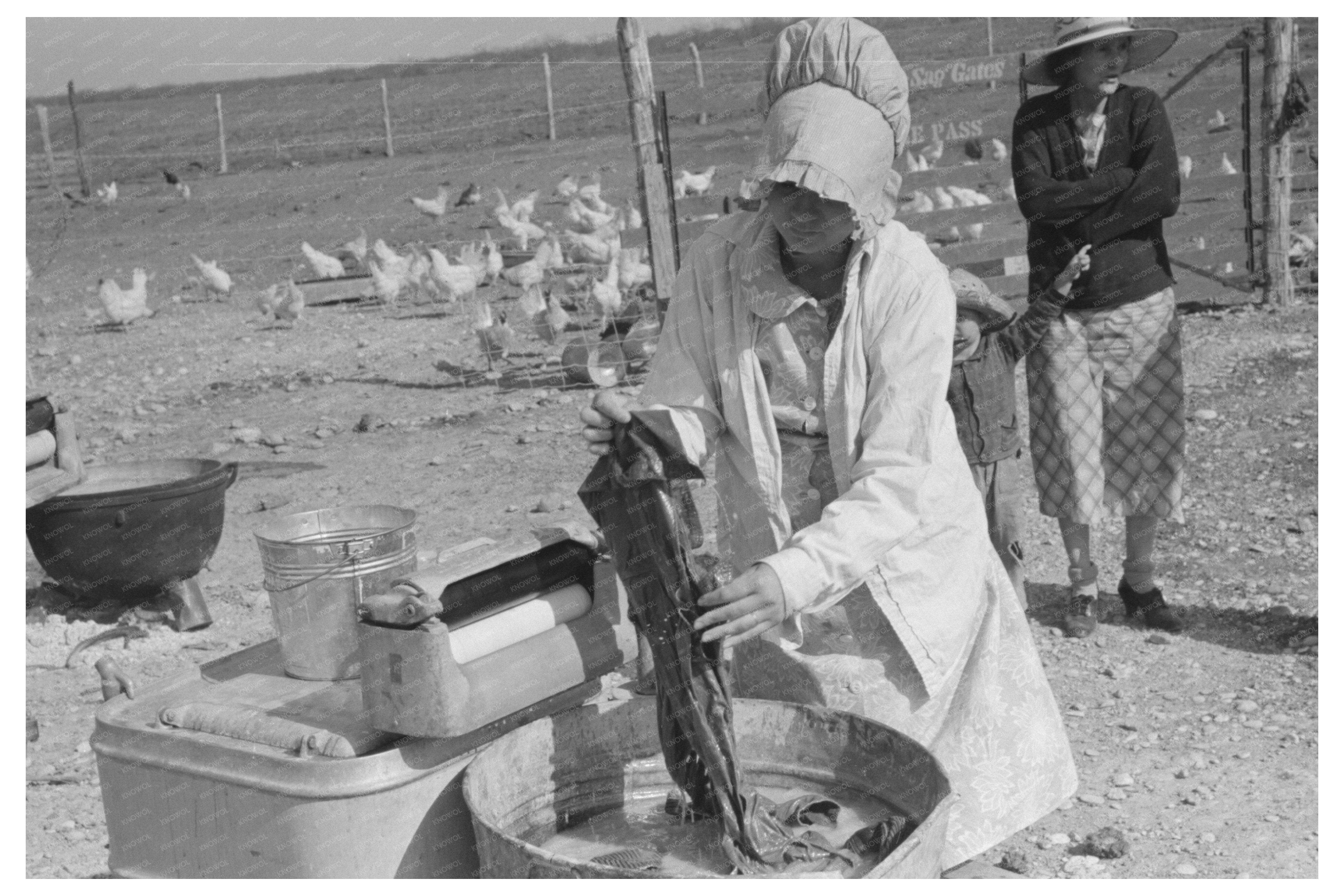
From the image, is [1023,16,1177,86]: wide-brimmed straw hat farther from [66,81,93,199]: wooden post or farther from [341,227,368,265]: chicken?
[66,81,93,199]: wooden post

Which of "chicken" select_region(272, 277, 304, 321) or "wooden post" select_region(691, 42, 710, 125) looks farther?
"wooden post" select_region(691, 42, 710, 125)

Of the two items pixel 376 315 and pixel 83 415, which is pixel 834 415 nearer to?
pixel 83 415

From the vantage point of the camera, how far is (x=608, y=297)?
1017 cm

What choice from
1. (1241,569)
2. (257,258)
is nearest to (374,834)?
(1241,569)

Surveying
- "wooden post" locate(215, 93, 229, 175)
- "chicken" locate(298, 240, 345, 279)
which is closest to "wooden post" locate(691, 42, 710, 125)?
"chicken" locate(298, 240, 345, 279)

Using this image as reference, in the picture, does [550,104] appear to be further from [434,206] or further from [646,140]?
[646,140]

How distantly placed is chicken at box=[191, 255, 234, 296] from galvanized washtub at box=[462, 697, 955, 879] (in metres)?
11.5

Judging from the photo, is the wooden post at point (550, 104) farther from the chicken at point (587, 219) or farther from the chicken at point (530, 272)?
the chicken at point (530, 272)

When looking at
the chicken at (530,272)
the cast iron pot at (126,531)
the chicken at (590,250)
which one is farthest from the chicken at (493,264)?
the cast iron pot at (126,531)

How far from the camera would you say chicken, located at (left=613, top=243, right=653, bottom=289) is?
10648mm

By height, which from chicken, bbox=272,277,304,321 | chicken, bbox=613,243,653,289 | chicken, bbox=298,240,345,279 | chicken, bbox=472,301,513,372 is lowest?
chicken, bbox=472,301,513,372

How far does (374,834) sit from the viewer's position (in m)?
2.27

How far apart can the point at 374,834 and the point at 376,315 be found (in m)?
10.1

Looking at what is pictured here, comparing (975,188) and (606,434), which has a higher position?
(975,188)
